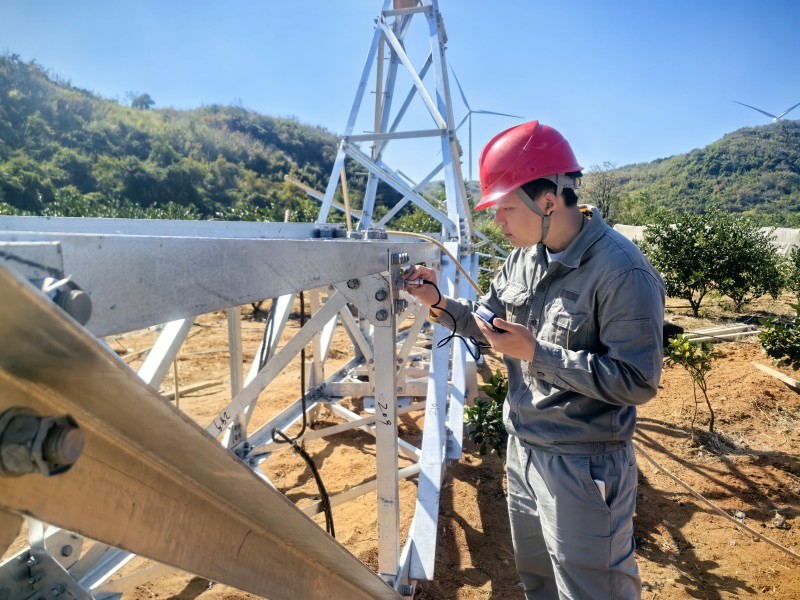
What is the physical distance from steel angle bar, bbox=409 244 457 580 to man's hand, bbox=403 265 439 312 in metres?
0.75

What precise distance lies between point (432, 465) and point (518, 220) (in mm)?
1485

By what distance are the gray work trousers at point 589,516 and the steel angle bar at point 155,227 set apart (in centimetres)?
140

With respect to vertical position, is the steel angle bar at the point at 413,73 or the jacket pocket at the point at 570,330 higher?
the steel angle bar at the point at 413,73

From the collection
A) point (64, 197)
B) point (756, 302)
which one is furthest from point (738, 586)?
point (64, 197)

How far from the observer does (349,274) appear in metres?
1.41

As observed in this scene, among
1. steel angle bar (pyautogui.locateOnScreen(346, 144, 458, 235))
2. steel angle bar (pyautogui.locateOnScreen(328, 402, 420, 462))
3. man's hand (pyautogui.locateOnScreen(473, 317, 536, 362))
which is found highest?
steel angle bar (pyautogui.locateOnScreen(346, 144, 458, 235))

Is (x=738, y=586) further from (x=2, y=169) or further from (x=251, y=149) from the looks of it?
(x=251, y=149)

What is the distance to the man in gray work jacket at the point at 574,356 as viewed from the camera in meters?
1.63

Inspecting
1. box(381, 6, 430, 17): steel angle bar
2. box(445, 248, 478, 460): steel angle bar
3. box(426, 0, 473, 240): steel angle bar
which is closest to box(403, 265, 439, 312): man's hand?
box(445, 248, 478, 460): steel angle bar

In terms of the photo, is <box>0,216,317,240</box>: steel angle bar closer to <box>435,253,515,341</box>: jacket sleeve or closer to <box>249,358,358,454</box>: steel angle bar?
<box>435,253,515,341</box>: jacket sleeve

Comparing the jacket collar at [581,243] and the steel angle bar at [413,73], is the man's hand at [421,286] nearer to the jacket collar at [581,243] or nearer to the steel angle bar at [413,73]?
the jacket collar at [581,243]

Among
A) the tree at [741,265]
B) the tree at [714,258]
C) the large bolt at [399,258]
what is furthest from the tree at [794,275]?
the large bolt at [399,258]

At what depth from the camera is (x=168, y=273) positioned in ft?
2.29

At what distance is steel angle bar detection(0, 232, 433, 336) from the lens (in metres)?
0.58
